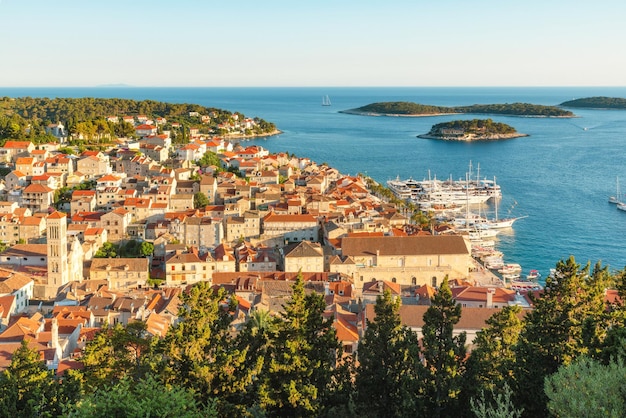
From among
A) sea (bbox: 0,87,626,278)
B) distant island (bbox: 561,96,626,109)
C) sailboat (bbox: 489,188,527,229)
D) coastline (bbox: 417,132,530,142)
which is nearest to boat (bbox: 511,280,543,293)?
sea (bbox: 0,87,626,278)

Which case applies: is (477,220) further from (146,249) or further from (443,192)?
(146,249)

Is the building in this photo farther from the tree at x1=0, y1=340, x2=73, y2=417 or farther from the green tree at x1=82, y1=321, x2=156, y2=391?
the tree at x1=0, y1=340, x2=73, y2=417

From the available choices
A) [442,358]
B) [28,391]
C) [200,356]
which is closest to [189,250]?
[28,391]

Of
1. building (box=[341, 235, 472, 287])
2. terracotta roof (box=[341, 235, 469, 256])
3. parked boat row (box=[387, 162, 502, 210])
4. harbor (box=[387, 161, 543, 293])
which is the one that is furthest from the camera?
parked boat row (box=[387, 162, 502, 210])

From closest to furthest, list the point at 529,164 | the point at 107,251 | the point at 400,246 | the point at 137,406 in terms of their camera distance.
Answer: the point at 137,406, the point at 400,246, the point at 107,251, the point at 529,164

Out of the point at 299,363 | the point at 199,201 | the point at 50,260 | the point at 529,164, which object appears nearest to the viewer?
the point at 299,363

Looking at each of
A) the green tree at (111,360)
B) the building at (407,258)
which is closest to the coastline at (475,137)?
the building at (407,258)

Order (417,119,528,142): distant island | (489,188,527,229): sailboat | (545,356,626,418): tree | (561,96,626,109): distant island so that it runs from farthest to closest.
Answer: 1. (561,96,626,109): distant island
2. (417,119,528,142): distant island
3. (489,188,527,229): sailboat
4. (545,356,626,418): tree

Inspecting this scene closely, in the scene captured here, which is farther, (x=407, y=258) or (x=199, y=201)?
(x=199, y=201)
